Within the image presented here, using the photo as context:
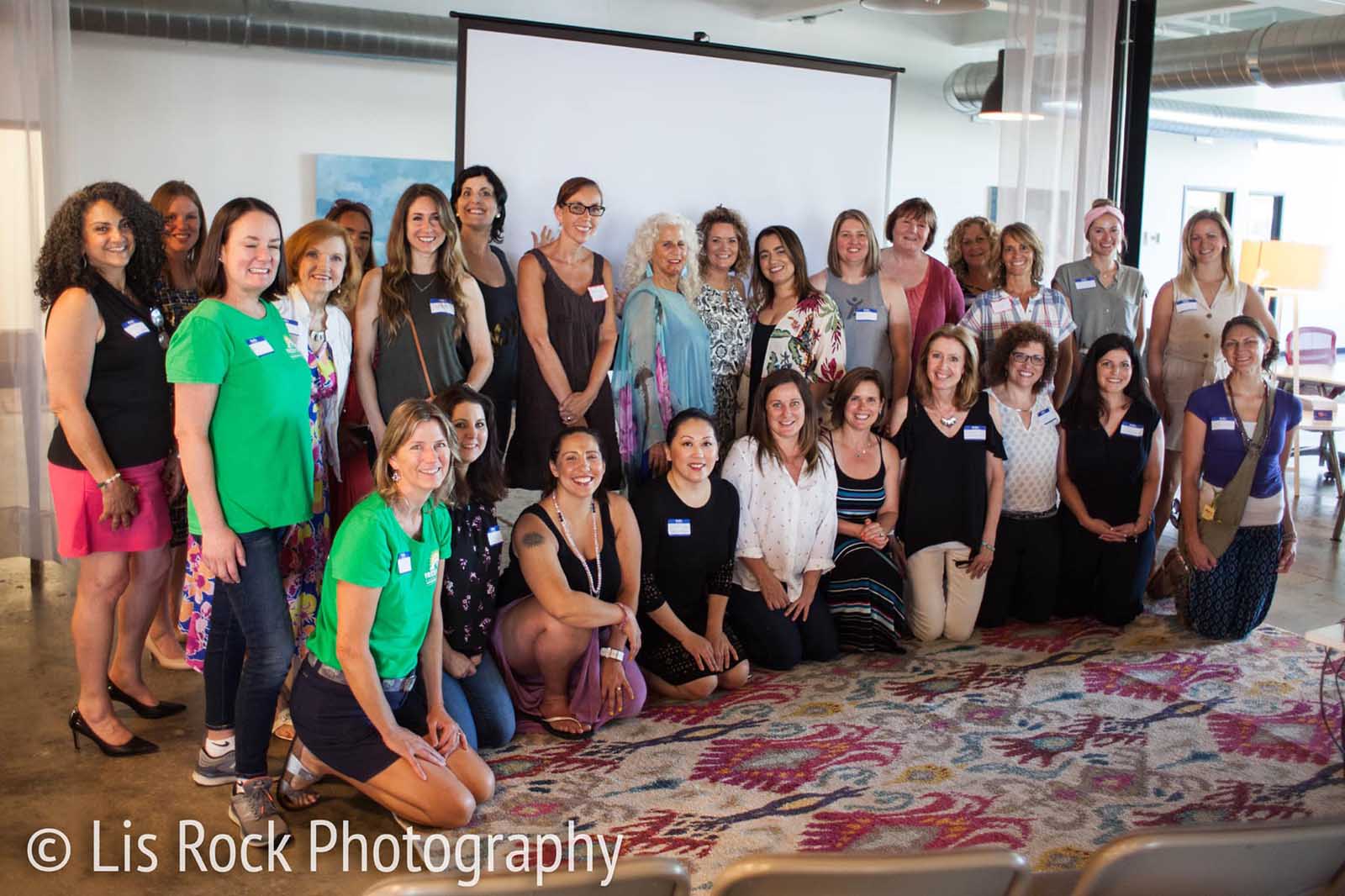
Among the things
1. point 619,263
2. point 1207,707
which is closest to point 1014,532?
point 1207,707

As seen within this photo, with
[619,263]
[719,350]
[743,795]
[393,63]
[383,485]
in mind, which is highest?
[393,63]

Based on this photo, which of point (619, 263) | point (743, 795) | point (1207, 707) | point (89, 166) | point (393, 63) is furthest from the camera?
point (393, 63)

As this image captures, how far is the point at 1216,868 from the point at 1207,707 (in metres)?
2.65

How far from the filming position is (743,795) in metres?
3.26

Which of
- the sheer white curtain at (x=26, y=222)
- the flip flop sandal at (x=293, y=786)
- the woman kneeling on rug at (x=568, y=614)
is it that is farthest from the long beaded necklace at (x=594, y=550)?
the sheer white curtain at (x=26, y=222)

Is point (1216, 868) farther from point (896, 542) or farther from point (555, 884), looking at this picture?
point (896, 542)

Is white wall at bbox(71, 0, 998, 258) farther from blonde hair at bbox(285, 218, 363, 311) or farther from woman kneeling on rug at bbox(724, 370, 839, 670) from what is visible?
woman kneeling on rug at bbox(724, 370, 839, 670)

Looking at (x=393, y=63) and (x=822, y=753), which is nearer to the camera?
(x=822, y=753)

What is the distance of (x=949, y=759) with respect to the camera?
3.55 meters

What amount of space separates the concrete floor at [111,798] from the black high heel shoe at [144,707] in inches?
1.1

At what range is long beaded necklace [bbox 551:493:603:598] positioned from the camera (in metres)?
3.69

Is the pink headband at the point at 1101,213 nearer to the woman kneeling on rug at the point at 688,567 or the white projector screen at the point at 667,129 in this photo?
the white projector screen at the point at 667,129

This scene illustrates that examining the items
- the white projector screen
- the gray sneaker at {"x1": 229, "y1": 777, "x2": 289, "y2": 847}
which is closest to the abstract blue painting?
the white projector screen

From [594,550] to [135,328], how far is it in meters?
1.46
